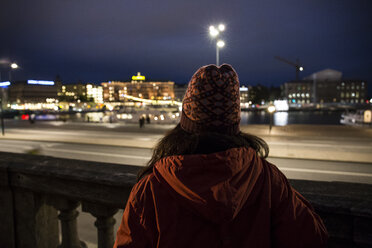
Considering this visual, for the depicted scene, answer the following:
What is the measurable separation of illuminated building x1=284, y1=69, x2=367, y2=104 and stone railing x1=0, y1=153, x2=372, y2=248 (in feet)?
584

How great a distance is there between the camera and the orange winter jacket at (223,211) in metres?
1.11

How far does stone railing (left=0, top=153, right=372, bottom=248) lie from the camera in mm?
2125

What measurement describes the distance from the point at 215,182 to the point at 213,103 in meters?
0.41

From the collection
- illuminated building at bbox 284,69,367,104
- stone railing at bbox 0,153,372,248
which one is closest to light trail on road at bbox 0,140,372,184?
stone railing at bbox 0,153,372,248

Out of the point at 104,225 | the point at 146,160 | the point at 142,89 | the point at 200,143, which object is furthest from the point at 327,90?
the point at 200,143

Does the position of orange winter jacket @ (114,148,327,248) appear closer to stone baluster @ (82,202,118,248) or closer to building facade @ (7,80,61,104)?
stone baluster @ (82,202,118,248)

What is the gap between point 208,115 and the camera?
52.6 inches

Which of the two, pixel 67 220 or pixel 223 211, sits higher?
pixel 223 211

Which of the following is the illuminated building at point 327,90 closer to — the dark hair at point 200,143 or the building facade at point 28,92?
the building facade at point 28,92

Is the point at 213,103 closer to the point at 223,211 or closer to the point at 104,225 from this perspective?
the point at 223,211

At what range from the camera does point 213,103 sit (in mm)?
1341

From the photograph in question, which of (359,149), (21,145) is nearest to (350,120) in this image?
(359,149)

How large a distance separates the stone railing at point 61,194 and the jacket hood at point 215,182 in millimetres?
744

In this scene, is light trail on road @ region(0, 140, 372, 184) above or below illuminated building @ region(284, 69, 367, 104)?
below
